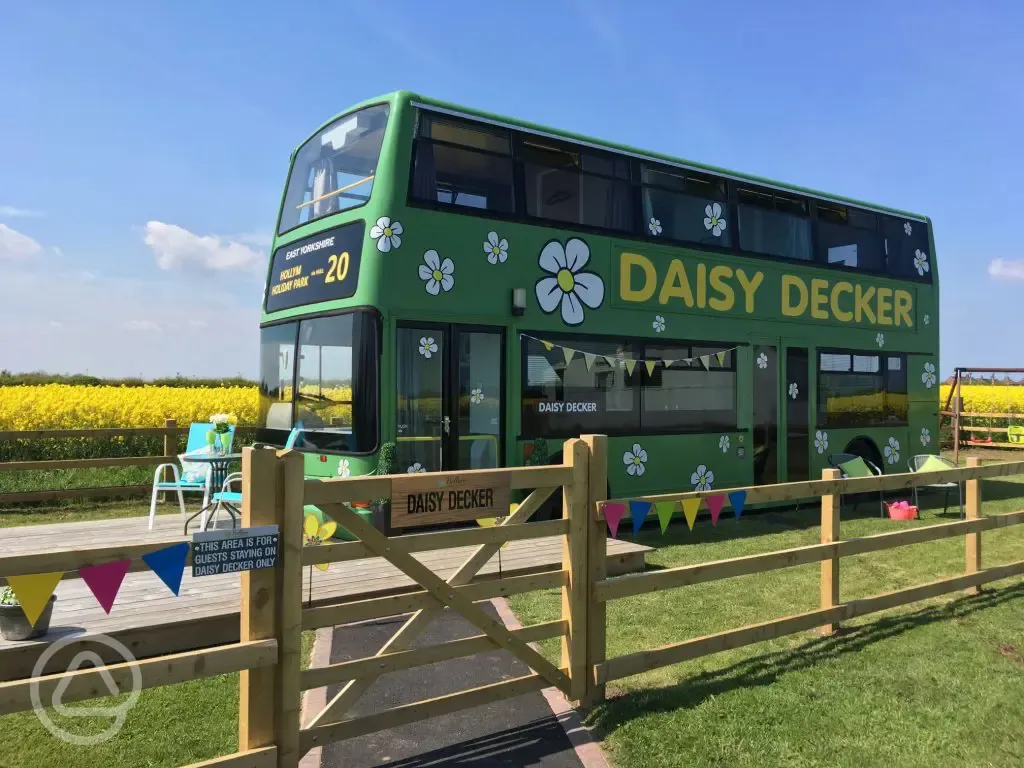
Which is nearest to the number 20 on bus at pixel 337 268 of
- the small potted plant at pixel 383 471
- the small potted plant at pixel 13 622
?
the small potted plant at pixel 383 471

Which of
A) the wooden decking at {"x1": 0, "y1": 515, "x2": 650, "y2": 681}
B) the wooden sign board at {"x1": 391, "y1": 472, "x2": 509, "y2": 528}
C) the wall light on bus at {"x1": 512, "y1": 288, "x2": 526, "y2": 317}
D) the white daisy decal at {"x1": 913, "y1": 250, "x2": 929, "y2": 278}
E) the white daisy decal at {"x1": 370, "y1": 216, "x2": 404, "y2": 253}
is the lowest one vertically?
the wooden decking at {"x1": 0, "y1": 515, "x2": 650, "y2": 681}

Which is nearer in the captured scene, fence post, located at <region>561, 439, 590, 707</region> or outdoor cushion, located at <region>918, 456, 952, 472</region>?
fence post, located at <region>561, 439, 590, 707</region>

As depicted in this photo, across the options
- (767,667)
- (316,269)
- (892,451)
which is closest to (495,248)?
(316,269)

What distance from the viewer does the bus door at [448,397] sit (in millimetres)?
6973

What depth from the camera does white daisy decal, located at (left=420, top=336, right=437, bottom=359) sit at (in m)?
7.09

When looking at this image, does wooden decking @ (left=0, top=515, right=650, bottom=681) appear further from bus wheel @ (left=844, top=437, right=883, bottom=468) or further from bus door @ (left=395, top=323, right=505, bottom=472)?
bus wheel @ (left=844, top=437, right=883, bottom=468)

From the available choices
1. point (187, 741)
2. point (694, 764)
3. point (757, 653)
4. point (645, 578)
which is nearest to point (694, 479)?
point (757, 653)

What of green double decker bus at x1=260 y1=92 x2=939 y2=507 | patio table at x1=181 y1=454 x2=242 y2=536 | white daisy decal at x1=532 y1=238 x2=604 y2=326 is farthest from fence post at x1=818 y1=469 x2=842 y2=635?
patio table at x1=181 y1=454 x2=242 y2=536

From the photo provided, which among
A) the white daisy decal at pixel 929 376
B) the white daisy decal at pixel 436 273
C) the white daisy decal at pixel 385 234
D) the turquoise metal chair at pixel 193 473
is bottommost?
the turquoise metal chair at pixel 193 473

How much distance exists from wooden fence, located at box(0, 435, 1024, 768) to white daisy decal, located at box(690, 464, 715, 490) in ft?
13.2

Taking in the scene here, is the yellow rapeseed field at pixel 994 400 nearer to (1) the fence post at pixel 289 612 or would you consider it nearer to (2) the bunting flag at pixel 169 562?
(1) the fence post at pixel 289 612

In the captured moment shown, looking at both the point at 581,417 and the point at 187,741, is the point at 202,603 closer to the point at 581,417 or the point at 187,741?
the point at 187,741

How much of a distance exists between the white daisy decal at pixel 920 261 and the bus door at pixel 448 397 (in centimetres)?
797

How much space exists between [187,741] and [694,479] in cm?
679
